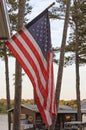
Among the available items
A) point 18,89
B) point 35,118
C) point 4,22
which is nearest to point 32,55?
point 4,22

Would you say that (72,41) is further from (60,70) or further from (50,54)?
(50,54)

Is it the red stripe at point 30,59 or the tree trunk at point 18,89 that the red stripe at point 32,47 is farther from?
the tree trunk at point 18,89

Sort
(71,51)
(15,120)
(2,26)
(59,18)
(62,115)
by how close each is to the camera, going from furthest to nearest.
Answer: (71,51) → (59,18) → (62,115) → (15,120) → (2,26)

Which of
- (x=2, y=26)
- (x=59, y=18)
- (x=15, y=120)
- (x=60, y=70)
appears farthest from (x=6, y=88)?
(x=2, y=26)

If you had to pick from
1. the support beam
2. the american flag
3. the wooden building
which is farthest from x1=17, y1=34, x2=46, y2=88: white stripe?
the wooden building

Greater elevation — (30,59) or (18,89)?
(30,59)

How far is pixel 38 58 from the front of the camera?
25.9ft

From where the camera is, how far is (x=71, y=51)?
111 ft

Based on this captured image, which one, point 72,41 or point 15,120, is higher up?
point 72,41

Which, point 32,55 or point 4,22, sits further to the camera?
point 4,22

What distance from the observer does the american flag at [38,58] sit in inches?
303

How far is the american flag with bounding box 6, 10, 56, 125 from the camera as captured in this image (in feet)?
25.3

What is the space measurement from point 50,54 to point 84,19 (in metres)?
25.2

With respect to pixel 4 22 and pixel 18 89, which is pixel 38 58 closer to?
pixel 4 22
